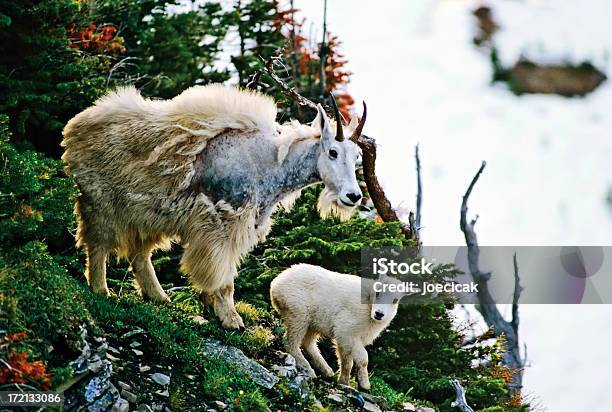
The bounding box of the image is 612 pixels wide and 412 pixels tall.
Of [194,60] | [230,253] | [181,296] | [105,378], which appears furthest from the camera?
[194,60]

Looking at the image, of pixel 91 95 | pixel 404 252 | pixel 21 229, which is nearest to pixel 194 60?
pixel 91 95

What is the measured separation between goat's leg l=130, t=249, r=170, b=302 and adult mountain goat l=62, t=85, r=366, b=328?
0.54 feet

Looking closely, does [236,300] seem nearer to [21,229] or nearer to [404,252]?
[404,252]

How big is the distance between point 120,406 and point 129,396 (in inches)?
10.0

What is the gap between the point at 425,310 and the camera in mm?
12594

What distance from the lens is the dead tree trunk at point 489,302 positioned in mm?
22391

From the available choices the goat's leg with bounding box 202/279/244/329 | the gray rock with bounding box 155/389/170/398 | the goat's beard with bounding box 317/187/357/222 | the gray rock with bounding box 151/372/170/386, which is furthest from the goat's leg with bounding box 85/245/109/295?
the goat's beard with bounding box 317/187/357/222

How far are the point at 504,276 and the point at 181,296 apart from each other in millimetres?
13664

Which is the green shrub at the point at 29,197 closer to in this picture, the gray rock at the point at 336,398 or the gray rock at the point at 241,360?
the gray rock at the point at 241,360

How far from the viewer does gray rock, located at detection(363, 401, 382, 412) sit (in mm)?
9724

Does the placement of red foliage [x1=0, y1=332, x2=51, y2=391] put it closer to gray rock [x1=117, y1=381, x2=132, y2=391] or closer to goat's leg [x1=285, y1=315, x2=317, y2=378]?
gray rock [x1=117, y1=381, x2=132, y2=391]

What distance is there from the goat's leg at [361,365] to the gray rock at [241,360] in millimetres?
1174

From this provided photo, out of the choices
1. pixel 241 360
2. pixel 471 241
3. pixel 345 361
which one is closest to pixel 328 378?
pixel 345 361

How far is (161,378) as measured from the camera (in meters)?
8.45
